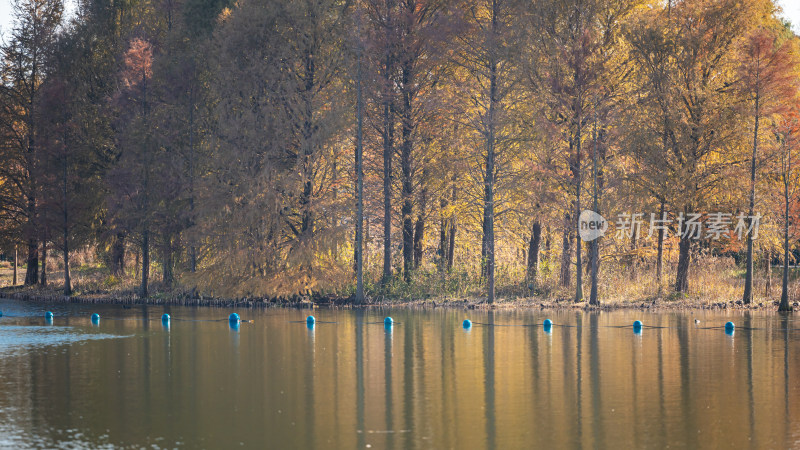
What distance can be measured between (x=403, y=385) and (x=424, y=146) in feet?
82.6

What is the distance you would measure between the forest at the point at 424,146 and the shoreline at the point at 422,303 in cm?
67

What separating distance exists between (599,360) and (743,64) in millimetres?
Result: 20988

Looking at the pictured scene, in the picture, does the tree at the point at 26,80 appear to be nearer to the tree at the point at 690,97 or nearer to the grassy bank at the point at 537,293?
the grassy bank at the point at 537,293

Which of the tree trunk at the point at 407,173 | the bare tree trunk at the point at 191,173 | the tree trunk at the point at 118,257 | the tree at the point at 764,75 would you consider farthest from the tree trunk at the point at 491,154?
the tree trunk at the point at 118,257

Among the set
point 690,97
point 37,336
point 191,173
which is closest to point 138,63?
point 191,173

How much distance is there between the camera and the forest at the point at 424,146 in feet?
137

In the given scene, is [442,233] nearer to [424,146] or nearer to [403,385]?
[424,146]

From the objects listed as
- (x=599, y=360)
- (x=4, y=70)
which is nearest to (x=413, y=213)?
(x=599, y=360)

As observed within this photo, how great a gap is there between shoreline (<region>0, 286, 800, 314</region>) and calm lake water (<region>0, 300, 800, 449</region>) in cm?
511

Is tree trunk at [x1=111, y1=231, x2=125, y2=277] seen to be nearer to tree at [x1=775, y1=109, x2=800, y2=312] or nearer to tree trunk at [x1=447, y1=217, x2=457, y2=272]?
tree trunk at [x1=447, y1=217, x2=457, y2=272]

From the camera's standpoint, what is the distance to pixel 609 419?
1755 cm

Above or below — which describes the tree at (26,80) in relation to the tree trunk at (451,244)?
above

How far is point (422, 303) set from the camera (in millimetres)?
42812

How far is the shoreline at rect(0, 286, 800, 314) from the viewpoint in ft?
132
